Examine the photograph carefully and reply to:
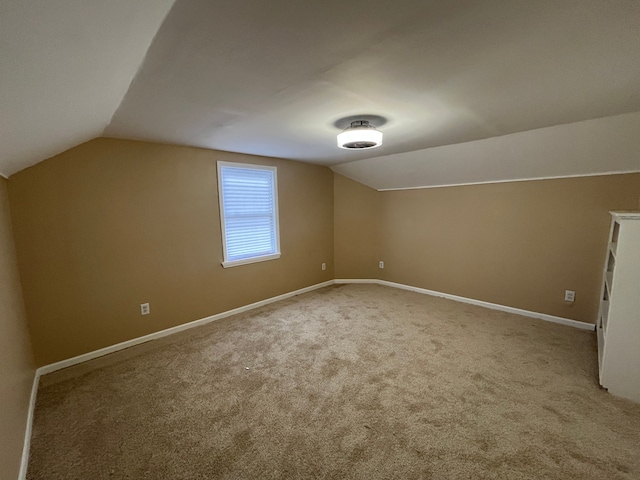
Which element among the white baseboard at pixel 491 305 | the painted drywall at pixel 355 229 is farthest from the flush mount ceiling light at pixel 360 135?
the white baseboard at pixel 491 305

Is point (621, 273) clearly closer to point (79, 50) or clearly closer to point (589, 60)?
point (589, 60)

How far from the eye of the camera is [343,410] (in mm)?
1817

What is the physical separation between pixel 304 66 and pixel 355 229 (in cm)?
353

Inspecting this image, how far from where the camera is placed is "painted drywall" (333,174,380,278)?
4.62 meters

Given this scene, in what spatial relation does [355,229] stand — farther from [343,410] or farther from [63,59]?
[63,59]

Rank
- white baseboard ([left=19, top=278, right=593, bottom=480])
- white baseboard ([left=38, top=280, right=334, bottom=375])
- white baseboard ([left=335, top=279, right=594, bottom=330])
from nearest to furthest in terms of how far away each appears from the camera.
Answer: white baseboard ([left=19, top=278, right=593, bottom=480]), white baseboard ([left=38, top=280, right=334, bottom=375]), white baseboard ([left=335, top=279, right=594, bottom=330])

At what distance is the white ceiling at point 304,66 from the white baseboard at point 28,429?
1.65 meters

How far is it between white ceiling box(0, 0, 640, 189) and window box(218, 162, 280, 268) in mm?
1091

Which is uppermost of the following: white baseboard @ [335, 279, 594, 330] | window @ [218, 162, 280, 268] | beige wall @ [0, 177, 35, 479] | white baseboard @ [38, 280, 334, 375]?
window @ [218, 162, 280, 268]

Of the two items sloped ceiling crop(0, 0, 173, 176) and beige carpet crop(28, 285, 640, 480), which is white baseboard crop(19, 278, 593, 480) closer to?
beige carpet crop(28, 285, 640, 480)

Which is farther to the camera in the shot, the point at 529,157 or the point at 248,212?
the point at 248,212

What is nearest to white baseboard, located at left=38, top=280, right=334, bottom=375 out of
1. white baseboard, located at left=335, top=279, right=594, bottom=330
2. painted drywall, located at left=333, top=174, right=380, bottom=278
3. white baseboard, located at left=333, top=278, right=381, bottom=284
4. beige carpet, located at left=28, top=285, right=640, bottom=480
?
beige carpet, located at left=28, top=285, right=640, bottom=480

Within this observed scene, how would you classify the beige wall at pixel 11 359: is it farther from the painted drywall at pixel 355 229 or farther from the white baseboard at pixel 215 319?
the painted drywall at pixel 355 229

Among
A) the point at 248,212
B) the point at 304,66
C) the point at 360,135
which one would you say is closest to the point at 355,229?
the point at 248,212
